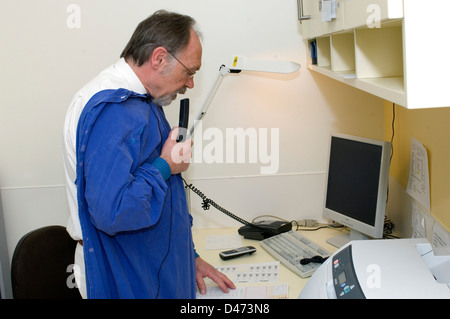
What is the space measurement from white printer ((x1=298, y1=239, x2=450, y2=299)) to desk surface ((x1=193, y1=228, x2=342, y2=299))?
0.46 meters

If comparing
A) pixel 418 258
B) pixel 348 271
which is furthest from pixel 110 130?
pixel 418 258

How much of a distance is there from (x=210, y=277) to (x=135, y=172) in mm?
558

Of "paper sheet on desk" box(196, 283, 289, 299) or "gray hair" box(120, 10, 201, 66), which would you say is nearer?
"gray hair" box(120, 10, 201, 66)

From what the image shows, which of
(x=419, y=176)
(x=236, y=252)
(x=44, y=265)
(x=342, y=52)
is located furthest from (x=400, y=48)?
(x=44, y=265)

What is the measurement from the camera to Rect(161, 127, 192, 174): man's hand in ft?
4.54

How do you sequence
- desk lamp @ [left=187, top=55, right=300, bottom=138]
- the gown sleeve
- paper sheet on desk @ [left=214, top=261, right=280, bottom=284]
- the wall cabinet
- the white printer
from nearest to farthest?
the wall cabinet, the white printer, the gown sleeve, paper sheet on desk @ [left=214, top=261, right=280, bottom=284], desk lamp @ [left=187, top=55, right=300, bottom=138]

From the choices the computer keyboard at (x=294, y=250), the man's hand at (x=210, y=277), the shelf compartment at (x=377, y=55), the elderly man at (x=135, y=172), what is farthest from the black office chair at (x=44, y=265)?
the shelf compartment at (x=377, y=55)

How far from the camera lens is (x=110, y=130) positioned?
4.07 ft

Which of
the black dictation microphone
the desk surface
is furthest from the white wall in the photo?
the black dictation microphone

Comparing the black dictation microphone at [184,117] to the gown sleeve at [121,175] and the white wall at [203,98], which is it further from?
the white wall at [203,98]

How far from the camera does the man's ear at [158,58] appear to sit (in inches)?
55.6

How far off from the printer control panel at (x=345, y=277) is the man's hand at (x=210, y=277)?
55cm

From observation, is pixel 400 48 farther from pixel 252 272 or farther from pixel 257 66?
pixel 252 272

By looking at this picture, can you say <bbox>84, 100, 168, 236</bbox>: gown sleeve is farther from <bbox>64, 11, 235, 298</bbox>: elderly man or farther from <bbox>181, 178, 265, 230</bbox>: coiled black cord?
<bbox>181, 178, 265, 230</bbox>: coiled black cord
